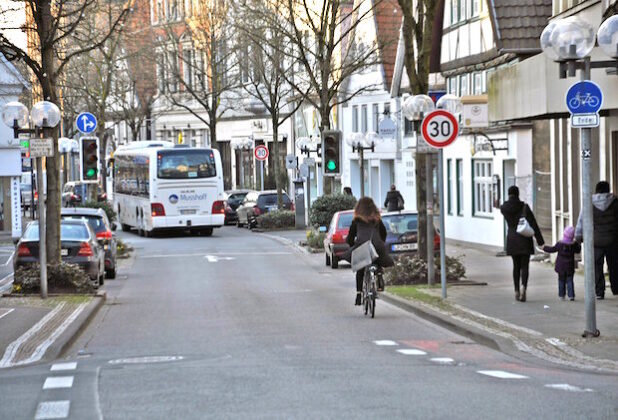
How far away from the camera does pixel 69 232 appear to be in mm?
25266

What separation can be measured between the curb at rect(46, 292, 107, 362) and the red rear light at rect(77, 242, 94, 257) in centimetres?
323

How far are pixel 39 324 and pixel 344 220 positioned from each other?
14.4 meters

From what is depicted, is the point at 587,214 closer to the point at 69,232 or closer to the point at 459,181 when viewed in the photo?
the point at 69,232

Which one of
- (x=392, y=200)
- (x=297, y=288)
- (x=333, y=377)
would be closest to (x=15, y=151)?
(x=392, y=200)

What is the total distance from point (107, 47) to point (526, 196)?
107ft

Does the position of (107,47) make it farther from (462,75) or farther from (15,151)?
(462,75)

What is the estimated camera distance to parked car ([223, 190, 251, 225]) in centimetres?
6122

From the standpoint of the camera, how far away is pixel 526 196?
33.1 meters

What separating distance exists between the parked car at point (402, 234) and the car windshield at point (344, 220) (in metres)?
2.28

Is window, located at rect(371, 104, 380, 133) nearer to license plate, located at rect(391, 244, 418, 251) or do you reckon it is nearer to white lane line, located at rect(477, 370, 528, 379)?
license plate, located at rect(391, 244, 418, 251)

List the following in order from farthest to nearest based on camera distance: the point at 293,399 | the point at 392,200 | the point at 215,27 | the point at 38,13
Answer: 1. the point at 215,27
2. the point at 392,200
3. the point at 38,13
4. the point at 293,399

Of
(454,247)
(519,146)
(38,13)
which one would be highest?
(38,13)

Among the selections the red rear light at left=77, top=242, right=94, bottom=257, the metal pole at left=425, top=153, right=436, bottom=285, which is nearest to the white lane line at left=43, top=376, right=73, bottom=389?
the metal pole at left=425, top=153, right=436, bottom=285

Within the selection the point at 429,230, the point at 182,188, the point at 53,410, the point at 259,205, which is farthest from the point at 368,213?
the point at 259,205
